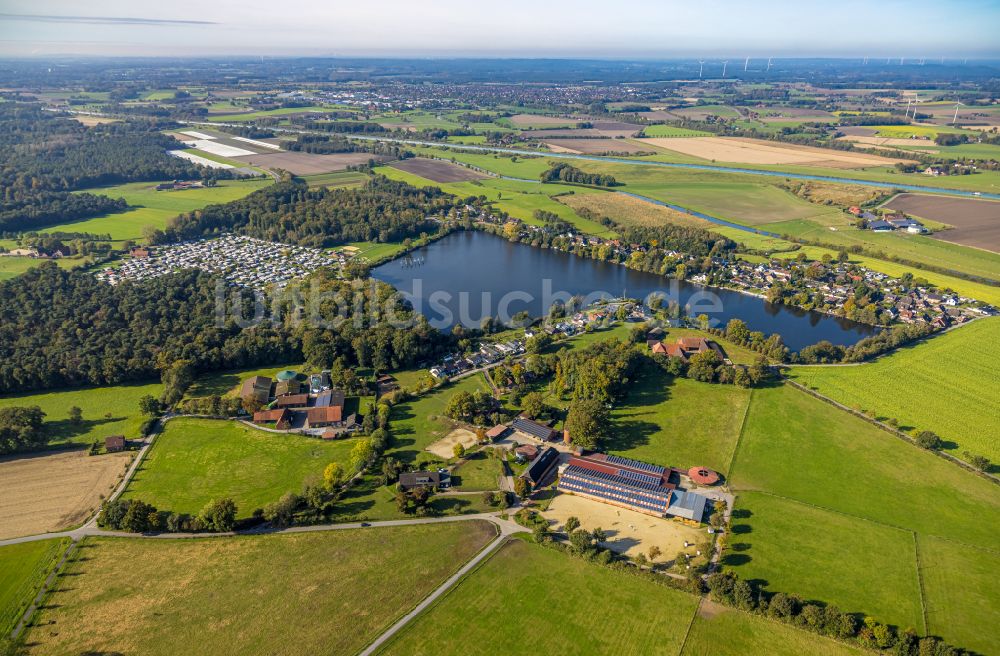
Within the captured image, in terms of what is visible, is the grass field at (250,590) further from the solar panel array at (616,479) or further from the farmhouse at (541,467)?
the solar panel array at (616,479)

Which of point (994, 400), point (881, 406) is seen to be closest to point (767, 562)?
point (881, 406)

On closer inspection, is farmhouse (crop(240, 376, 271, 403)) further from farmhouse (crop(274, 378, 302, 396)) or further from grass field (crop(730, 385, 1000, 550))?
grass field (crop(730, 385, 1000, 550))

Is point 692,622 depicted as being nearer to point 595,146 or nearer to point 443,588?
point 443,588

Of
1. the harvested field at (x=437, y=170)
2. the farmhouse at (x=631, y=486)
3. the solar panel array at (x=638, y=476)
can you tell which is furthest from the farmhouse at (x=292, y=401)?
the harvested field at (x=437, y=170)

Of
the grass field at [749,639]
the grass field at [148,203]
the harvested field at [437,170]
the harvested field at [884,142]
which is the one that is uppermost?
the harvested field at [884,142]

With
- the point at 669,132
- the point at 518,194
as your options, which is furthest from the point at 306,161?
the point at 669,132
